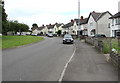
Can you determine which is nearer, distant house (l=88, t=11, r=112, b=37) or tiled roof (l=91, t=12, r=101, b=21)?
distant house (l=88, t=11, r=112, b=37)

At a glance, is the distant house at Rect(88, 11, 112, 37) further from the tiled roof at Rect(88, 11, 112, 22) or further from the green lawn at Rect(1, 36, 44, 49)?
the green lawn at Rect(1, 36, 44, 49)

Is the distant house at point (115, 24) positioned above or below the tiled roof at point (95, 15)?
below

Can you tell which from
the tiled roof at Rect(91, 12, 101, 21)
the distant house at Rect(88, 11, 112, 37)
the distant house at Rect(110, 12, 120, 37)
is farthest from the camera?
the tiled roof at Rect(91, 12, 101, 21)

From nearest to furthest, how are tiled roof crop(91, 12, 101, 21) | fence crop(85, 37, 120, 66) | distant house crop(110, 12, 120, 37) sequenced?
fence crop(85, 37, 120, 66), distant house crop(110, 12, 120, 37), tiled roof crop(91, 12, 101, 21)

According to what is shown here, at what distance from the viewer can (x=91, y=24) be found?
6525 cm

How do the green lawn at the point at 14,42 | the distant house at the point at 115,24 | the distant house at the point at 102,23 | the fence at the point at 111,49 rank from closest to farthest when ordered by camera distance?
the fence at the point at 111,49 < the green lawn at the point at 14,42 < the distant house at the point at 115,24 < the distant house at the point at 102,23

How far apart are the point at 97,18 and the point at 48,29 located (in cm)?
7431

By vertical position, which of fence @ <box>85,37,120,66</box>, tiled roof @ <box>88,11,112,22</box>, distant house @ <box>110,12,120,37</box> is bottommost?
fence @ <box>85,37,120,66</box>

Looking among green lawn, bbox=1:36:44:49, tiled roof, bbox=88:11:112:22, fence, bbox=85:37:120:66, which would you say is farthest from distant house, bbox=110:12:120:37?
fence, bbox=85:37:120:66

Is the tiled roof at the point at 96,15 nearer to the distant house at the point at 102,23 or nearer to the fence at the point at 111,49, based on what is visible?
the distant house at the point at 102,23

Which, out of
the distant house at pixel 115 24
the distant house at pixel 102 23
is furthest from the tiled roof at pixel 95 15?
the distant house at pixel 115 24

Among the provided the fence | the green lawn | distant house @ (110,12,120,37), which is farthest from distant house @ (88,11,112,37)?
the fence

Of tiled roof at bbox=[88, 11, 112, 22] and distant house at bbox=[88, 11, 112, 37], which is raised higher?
tiled roof at bbox=[88, 11, 112, 22]

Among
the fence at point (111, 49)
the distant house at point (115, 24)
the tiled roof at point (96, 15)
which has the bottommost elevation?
the fence at point (111, 49)
